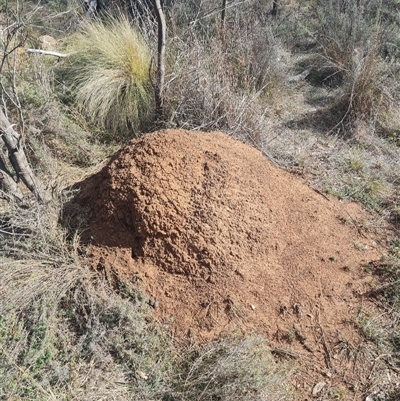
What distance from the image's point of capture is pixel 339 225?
Answer: 9.68 ft

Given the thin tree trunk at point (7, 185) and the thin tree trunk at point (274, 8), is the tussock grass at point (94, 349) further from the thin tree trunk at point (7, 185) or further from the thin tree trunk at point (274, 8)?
the thin tree trunk at point (274, 8)

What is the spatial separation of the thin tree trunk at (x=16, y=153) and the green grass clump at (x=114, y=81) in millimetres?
1381

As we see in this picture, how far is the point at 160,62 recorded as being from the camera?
349cm

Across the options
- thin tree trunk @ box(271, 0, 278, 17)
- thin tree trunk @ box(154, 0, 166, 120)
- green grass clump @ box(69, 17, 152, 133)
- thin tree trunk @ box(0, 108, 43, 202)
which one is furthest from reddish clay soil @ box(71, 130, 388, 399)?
thin tree trunk @ box(271, 0, 278, 17)

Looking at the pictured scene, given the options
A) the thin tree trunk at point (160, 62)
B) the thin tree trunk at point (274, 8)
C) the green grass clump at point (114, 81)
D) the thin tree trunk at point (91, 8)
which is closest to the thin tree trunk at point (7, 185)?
the green grass clump at point (114, 81)

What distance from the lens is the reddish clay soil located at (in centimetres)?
230

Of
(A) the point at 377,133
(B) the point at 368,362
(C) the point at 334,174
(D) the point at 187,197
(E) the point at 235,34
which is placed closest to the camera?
(B) the point at 368,362

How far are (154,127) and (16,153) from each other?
1.52 meters

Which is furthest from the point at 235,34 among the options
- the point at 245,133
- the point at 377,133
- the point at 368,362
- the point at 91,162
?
the point at 368,362

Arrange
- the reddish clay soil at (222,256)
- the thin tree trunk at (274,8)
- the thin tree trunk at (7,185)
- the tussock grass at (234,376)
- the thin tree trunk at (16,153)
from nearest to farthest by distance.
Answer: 1. the tussock grass at (234,376)
2. the reddish clay soil at (222,256)
3. the thin tree trunk at (16,153)
4. the thin tree trunk at (7,185)
5. the thin tree trunk at (274,8)

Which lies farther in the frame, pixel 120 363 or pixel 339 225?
pixel 339 225

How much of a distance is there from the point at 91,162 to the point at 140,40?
171 cm

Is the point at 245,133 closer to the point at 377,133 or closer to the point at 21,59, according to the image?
the point at 377,133

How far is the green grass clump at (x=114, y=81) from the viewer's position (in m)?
4.00
